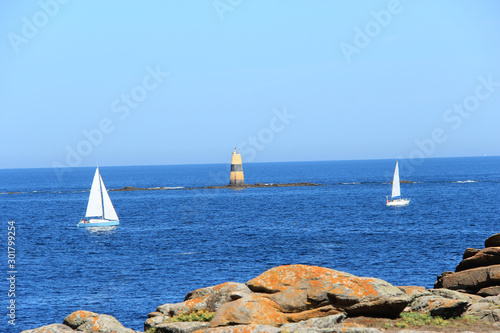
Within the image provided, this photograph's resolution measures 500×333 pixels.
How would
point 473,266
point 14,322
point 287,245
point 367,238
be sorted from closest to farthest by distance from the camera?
point 473,266 → point 14,322 → point 287,245 → point 367,238

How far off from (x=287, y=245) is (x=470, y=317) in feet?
135

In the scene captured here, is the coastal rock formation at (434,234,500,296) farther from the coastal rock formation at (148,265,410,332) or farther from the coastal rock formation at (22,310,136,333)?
the coastal rock formation at (22,310,136,333)

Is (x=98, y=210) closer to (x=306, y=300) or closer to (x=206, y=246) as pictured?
(x=206, y=246)

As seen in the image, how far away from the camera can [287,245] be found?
2218 inches

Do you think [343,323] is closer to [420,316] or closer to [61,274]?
[420,316]

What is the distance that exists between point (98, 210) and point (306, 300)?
232 feet

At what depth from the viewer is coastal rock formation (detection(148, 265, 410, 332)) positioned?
1495 centimetres

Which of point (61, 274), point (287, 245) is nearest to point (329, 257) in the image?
point (287, 245)

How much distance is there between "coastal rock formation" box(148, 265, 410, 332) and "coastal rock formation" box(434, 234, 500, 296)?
564 cm

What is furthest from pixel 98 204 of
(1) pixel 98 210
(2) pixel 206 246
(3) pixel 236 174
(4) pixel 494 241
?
(3) pixel 236 174

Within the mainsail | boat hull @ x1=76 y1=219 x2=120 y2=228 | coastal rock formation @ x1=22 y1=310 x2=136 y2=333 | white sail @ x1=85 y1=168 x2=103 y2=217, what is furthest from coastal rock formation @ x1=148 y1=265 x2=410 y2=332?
white sail @ x1=85 y1=168 x2=103 y2=217

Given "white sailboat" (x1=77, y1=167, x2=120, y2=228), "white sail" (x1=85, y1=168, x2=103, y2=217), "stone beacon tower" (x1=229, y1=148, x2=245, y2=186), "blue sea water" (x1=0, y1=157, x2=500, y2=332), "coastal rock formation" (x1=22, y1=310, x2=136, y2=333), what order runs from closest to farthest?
"coastal rock formation" (x1=22, y1=310, x2=136, y2=333) → "blue sea water" (x1=0, y1=157, x2=500, y2=332) → "white sailboat" (x1=77, y1=167, x2=120, y2=228) → "white sail" (x1=85, y1=168, x2=103, y2=217) → "stone beacon tower" (x1=229, y1=148, x2=245, y2=186)

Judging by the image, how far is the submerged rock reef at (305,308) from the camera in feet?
48.0

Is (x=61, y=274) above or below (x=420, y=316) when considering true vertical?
below
